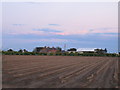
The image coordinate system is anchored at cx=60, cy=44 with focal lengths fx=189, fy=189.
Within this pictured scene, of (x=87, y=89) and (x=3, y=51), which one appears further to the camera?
(x=3, y=51)

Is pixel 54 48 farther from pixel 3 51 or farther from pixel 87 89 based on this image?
pixel 87 89

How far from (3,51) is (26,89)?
278 feet

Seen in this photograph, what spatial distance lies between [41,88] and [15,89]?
1.18 m

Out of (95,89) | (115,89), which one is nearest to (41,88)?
(95,89)

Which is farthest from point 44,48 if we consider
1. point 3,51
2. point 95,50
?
point 3,51

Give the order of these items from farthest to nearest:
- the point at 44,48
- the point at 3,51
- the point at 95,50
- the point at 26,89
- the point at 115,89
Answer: the point at 44,48 → the point at 95,50 → the point at 3,51 → the point at 115,89 → the point at 26,89

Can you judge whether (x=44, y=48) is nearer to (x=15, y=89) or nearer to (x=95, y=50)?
(x=95, y=50)

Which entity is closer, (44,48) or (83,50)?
(83,50)

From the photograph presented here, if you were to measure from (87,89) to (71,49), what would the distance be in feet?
516

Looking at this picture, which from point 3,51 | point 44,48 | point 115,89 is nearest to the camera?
point 115,89

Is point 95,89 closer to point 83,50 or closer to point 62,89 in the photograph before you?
point 62,89

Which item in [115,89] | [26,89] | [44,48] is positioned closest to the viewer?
[26,89]

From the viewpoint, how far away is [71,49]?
166 m

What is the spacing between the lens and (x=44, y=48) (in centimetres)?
15850
